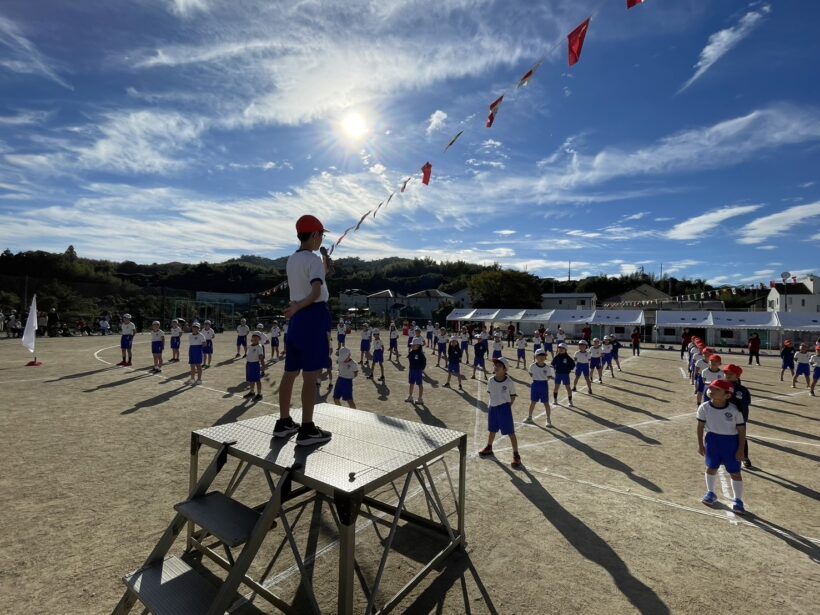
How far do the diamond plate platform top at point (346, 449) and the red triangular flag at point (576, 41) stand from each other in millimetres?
7081

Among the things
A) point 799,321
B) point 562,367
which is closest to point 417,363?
point 562,367

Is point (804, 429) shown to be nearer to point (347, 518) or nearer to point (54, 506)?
point (347, 518)

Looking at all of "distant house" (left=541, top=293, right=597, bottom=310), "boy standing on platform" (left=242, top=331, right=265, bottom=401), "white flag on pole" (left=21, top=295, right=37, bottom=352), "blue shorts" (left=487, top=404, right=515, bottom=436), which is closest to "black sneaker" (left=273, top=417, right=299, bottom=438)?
"blue shorts" (left=487, top=404, right=515, bottom=436)

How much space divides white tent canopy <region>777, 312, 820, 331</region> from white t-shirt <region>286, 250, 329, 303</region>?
38034 mm

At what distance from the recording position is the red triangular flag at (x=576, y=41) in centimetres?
739

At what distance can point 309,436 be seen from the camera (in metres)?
4.25

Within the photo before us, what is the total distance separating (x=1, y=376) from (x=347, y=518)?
18150mm

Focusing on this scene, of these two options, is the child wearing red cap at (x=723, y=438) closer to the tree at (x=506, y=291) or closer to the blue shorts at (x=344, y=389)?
the blue shorts at (x=344, y=389)

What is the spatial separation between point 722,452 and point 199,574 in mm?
6976

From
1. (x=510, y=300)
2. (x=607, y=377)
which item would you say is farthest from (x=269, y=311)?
(x=607, y=377)

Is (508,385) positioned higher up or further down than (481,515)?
higher up

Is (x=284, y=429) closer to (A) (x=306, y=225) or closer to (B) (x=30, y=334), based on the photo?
(A) (x=306, y=225)

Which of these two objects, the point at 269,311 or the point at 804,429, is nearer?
the point at 804,429

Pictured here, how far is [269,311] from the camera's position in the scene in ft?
177
